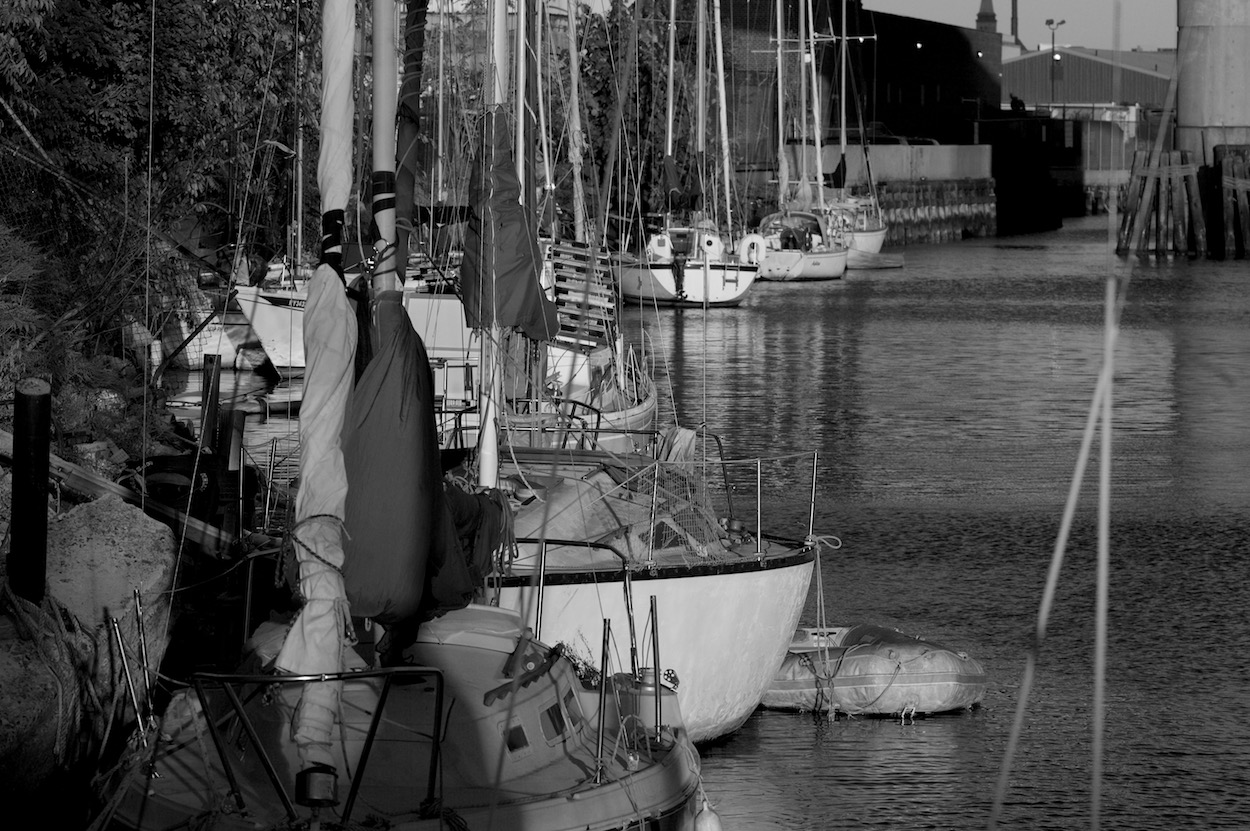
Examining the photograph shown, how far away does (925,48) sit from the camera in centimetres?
10800

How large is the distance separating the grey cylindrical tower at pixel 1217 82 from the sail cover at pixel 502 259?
208 feet

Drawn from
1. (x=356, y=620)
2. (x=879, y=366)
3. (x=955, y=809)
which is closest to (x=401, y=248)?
(x=356, y=620)

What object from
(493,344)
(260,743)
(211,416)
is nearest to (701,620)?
(493,344)

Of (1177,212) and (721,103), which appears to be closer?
(721,103)

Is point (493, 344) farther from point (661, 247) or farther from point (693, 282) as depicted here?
point (693, 282)

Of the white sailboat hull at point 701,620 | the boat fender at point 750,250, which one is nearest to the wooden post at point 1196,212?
the boat fender at point 750,250

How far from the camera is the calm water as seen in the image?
36.1ft

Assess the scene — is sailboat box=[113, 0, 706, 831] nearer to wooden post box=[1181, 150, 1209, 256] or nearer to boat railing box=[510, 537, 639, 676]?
boat railing box=[510, 537, 639, 676]

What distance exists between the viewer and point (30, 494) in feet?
31.3

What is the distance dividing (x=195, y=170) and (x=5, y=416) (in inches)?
358

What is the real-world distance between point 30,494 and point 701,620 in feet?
13.1

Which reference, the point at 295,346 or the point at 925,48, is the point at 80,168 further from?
the point at 925,48

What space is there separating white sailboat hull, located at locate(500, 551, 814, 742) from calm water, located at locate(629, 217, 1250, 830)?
0.50m

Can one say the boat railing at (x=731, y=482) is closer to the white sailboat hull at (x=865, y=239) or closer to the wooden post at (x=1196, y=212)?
the white sailboat hull at (x=865, y=239)
